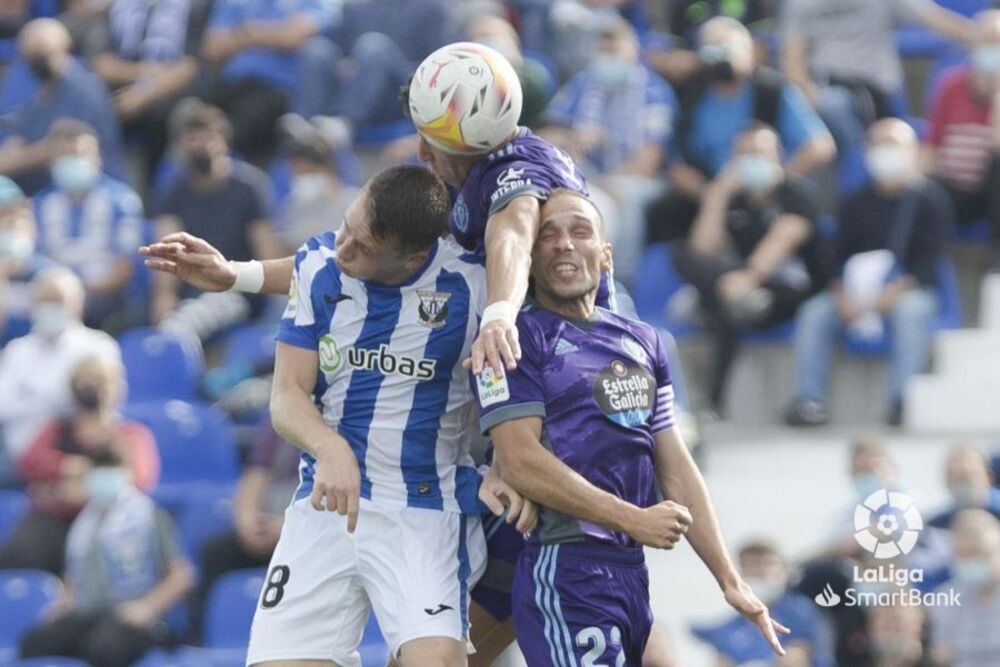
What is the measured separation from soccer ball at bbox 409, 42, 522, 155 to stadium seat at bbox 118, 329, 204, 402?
5.24 metres

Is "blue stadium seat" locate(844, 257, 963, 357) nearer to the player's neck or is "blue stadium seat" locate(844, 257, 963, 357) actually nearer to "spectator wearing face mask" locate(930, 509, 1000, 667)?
"spectator wearing face mask" locate(930, 509, 1000, 667)

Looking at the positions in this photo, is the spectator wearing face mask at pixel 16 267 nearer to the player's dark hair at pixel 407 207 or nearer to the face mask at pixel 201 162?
the face mask at pixel 201 162

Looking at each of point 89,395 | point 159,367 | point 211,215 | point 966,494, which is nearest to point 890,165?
point 966,494

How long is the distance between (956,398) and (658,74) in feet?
8.89

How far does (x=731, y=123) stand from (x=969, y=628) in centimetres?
375

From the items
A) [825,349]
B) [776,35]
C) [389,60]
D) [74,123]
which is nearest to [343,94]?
[389,60]

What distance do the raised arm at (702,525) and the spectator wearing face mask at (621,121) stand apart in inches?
204

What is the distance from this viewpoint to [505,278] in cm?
613

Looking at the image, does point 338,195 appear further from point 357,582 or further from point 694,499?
point 694,499

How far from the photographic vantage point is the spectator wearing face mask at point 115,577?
1016cm

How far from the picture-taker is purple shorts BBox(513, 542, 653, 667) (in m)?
6.32

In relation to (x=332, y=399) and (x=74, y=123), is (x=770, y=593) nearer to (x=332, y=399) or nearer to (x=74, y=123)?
(x=332, y=399)

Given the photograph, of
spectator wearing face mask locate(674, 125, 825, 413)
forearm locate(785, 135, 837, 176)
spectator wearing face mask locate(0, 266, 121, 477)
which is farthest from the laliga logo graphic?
spectator wearing face mask locate(0, 266, 121, 477)

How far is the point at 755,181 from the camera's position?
11.6 metres
